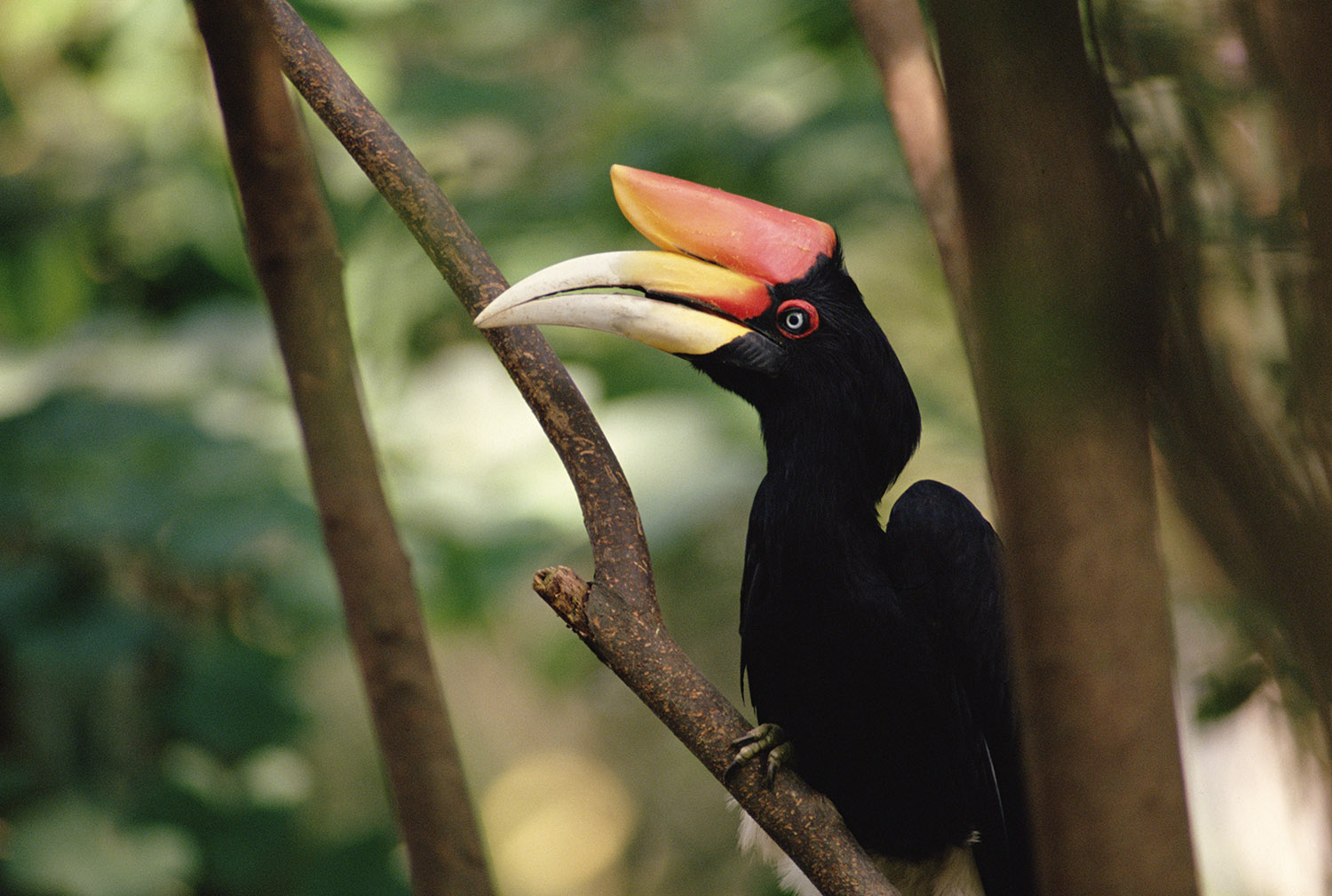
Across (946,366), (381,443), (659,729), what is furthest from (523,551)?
(659,729)

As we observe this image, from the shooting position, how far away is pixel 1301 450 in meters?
0.44

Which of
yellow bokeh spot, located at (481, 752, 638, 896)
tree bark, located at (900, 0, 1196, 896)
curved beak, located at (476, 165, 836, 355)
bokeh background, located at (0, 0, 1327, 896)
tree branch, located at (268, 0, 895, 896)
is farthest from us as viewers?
yellow bokeh spot, located at (481, 752, 638, 896)

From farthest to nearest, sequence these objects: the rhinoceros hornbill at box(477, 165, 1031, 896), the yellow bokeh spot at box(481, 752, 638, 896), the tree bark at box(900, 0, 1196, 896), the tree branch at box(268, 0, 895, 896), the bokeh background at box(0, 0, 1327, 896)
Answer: the yellow bokeh spot at box(481, 752, 638, 896), the bokeh background at box(0, 0, 1327, 896), the rhinoceros hornbill at box(477, 165, 1031, 896), the tree branch at box(268, 0, 895, 896), the tree bark at box(900, 0, 1196, 896)

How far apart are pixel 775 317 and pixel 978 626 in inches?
17.3

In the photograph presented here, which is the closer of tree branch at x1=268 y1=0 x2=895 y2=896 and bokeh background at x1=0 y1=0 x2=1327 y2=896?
tree branch at x1=268 y1=0 x2=895 y2=896

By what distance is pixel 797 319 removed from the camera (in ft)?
4.45

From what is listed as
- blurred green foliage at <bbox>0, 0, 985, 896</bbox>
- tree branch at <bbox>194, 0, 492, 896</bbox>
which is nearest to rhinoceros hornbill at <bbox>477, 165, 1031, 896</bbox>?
tree branch at <bbox>194, 0, 492, 896</bbox>

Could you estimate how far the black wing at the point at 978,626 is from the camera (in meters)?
1.38

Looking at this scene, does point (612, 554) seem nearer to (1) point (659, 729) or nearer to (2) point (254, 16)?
(2) point (254, 16)

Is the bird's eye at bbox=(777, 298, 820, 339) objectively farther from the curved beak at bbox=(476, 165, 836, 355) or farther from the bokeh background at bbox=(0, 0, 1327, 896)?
the bokeh background at bbox=(0, 0, 1327, 896)

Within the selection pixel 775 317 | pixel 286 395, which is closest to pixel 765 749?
pixel 775 317

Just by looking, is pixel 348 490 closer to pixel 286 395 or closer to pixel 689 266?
pixel 689 266

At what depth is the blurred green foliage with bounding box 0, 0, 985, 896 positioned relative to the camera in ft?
6.84

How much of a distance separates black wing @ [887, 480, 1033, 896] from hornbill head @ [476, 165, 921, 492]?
0.07 metres
